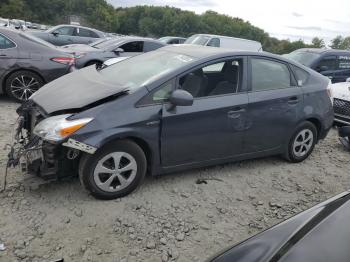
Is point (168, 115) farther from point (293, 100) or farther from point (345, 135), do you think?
point (345, 135)

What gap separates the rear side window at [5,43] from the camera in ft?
21.8

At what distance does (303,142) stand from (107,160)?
9.34 ft

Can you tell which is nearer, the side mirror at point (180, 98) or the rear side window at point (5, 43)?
the side mirror at point (180, 98)

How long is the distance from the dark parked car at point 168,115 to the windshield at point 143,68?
2cm

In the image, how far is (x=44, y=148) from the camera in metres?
3.41

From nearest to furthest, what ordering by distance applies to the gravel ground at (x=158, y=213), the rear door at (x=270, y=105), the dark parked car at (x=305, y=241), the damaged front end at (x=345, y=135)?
the dark parked car at (x=305, y=241) → the gravel ground at (x=158, y=213) → the rear door at (x=270, y=105) → the damaged front end at (x=345, y=135)

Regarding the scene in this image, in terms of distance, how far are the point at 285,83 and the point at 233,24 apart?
10445 cm

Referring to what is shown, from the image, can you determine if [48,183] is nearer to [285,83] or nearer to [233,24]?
[285,83]

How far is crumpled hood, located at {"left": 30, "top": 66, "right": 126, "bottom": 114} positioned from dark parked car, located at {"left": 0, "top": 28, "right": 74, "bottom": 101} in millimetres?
2745

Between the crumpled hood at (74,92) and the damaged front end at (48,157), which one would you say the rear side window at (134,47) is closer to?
the crumpled hood at (74,92)

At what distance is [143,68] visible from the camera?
4.30m

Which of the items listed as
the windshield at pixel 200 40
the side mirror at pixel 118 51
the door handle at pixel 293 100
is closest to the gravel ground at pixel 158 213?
the door handle at pixel 293 100

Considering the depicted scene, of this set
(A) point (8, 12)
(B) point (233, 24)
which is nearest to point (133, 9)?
(B) point (233, 24)

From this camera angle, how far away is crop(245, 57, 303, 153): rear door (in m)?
4.40
